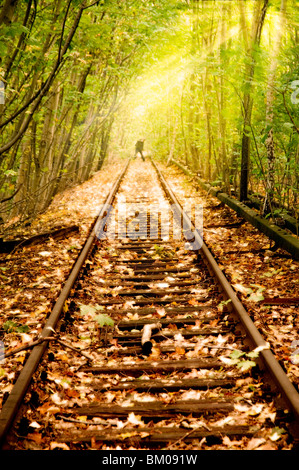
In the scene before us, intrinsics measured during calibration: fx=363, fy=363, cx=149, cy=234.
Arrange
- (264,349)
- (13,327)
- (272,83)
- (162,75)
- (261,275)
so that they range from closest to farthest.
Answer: (264,349) < (13,327) < (261,275) < (272,83) < (162,75)

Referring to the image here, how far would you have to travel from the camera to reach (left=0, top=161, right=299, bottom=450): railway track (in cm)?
264

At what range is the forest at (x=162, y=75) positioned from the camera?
19.2 ft

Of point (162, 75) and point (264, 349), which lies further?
point (162, 75)

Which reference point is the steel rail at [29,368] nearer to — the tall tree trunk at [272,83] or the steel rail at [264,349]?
the steel rail at [264,349]

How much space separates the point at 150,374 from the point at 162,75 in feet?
65.5

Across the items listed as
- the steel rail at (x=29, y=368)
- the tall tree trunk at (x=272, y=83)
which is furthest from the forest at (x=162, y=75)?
the steel rail at (x=29, y=368)

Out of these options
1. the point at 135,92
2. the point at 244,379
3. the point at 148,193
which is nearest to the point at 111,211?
the point at 148,193

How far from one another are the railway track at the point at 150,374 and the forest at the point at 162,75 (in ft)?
8.46

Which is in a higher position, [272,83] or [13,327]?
[272,83]

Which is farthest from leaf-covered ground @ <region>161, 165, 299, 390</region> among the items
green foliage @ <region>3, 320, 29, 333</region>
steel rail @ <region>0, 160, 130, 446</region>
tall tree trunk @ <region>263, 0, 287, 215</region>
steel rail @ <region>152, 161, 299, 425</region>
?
green foliage @ <region>3, 320, 29, 333</region>

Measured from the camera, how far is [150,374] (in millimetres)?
3432

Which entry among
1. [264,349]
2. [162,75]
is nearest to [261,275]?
[264,349]

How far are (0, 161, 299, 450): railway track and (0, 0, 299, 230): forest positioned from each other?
8.46ft

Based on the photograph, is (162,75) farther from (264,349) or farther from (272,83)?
(264,349)
